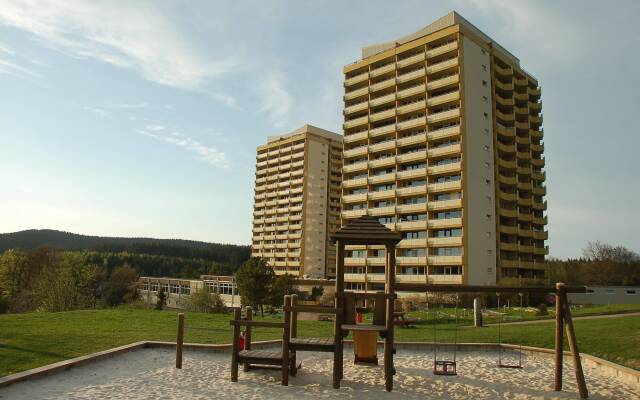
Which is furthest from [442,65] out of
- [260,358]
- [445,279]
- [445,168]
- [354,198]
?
[260,358]

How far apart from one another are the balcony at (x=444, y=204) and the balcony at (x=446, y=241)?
3572mm

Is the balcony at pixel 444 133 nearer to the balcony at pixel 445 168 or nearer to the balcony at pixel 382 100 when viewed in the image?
the balcony at pixel 445 168

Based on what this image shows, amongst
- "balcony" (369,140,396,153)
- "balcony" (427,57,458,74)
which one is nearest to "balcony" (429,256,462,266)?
"balcony" (369,140,396,153)

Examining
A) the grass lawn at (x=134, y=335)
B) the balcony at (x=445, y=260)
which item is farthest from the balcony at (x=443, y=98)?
the grass lawn at (x=134, y=335)

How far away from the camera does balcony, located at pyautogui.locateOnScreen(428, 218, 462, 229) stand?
52969 millimetres

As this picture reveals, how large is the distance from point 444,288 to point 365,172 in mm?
54346

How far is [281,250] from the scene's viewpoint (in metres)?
102

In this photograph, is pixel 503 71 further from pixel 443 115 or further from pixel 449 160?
pixel 449 160

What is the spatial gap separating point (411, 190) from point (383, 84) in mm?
16220

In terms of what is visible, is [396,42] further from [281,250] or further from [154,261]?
[154,261]

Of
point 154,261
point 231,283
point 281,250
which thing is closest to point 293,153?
point 281,250

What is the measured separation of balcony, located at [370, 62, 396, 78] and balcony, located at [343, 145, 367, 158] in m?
10.3

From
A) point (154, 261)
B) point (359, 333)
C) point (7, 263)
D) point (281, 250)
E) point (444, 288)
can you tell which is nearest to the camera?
point (444, 288)

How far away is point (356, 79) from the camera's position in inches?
2697
